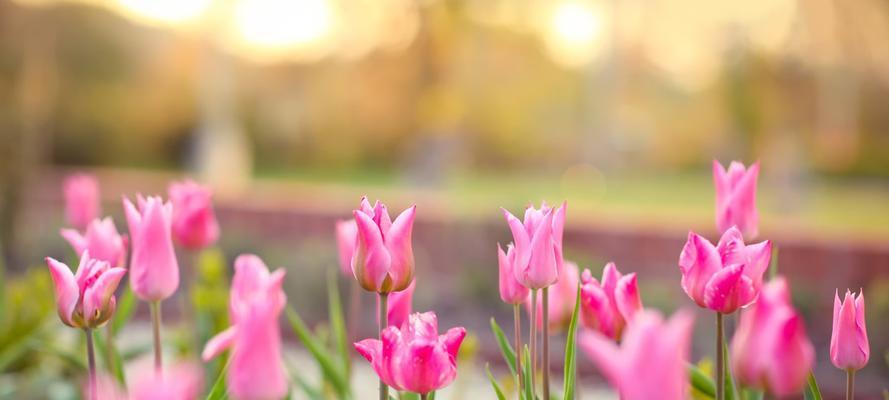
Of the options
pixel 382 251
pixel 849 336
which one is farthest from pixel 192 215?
pixel 849 336

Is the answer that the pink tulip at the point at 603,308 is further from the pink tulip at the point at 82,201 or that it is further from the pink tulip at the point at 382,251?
the pink tulip at the point at 82,201

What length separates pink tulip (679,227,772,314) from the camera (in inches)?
35.5

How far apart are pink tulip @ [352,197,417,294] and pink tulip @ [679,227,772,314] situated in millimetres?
280

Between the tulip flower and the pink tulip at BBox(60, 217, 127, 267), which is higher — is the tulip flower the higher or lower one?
the lower one

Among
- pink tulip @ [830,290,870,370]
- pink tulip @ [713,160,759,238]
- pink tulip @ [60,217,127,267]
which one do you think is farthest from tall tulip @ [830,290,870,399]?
pink tulip @ [60,217,127,267]

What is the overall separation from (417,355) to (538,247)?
7.0 inches

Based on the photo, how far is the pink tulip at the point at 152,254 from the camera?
3.49 ft

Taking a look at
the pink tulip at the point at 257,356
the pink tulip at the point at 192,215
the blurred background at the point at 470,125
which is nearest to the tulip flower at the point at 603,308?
the pink tulip at the point at 257,356

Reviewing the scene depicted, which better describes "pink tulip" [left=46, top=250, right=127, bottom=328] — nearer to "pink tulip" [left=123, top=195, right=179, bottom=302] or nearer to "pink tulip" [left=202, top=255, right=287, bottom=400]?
"pink tulip" [left=123, top=195, right=179, bottom=302]

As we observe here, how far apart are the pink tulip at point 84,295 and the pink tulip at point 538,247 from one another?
42 centimetres

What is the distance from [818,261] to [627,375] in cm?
545

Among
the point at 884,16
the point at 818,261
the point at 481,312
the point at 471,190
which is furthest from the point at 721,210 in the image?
the point at 471,190

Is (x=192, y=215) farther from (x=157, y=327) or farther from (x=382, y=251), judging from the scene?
(x=382, y=251)

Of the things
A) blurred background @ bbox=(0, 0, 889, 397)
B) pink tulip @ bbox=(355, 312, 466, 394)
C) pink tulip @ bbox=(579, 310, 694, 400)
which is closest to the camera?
pink tulip @ bbox=(579, 310, 694, 400)
